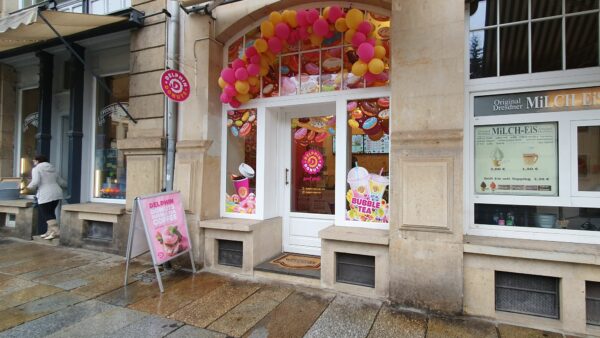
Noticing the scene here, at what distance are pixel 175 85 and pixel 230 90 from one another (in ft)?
2.62

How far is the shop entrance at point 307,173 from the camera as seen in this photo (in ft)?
17.3

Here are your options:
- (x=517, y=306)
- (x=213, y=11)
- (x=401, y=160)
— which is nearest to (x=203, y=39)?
(x=213, y=11)

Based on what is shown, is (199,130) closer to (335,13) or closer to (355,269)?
(335,13)

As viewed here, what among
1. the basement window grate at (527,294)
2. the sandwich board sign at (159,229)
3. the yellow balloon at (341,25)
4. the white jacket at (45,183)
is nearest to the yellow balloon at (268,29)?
the yellow balloon at (341,25)

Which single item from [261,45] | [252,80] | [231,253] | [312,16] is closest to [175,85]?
[252,80]

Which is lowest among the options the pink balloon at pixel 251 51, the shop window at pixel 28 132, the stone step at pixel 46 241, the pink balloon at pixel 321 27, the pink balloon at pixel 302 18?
the stone step at pixel 46 241

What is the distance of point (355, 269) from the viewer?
425 centimetres

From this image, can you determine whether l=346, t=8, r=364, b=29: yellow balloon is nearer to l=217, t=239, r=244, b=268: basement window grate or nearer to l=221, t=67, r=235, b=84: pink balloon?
l=221, t=67, r=235, b=84: pink balloon

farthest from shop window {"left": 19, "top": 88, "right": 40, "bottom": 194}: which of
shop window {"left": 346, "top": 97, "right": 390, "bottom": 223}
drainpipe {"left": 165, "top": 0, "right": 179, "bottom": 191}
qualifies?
shop window {"left": 346, "top": 97, "right": 390, "bottom": 223}

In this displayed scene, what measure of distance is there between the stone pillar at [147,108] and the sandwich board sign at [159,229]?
912 mm

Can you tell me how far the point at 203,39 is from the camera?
5309 mm

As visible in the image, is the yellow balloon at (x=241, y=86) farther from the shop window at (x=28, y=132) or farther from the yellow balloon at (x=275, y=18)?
the shop window at (x=28, y=132)

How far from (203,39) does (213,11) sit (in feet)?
1.66

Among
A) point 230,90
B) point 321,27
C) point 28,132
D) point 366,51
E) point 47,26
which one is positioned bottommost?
point 28,132
